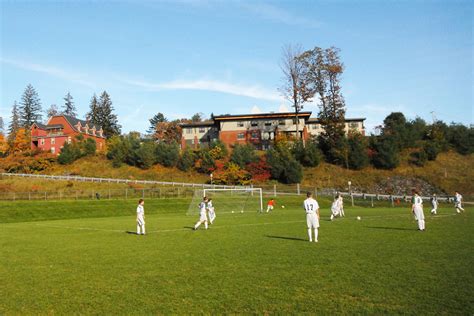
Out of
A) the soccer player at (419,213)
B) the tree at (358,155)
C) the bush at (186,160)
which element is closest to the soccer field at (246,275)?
the soccer player at (419,213)

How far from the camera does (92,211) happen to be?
137 feet

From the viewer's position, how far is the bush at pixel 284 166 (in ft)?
218

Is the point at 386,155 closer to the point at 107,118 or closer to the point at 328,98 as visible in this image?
the point at 328,98

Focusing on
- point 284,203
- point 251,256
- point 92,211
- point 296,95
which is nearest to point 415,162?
point 296,95

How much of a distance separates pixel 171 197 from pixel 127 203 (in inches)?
283

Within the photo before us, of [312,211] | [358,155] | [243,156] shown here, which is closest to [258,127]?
[243,156]

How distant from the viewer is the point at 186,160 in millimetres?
76500

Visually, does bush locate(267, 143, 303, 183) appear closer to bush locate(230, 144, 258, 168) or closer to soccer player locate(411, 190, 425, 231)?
bush locate(230, 144, 258, 168)

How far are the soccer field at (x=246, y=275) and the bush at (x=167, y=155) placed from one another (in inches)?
2373

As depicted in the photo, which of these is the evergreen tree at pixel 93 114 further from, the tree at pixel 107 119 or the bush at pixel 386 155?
the bush at pixel 386 155

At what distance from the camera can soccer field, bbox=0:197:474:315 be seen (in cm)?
764

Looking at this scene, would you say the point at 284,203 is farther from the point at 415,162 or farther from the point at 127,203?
the point at 415,162

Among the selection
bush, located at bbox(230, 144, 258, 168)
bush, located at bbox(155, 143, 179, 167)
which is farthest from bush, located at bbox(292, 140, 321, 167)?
bush, located at bbox(155, 143, 179, 167)

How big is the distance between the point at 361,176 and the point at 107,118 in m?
87.5
